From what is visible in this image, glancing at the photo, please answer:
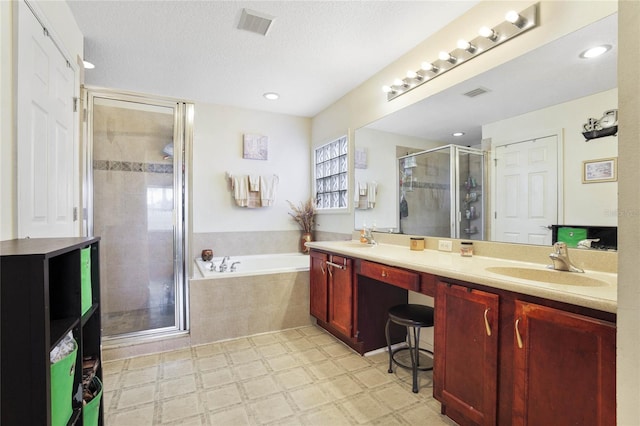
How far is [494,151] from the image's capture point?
77.2 inches

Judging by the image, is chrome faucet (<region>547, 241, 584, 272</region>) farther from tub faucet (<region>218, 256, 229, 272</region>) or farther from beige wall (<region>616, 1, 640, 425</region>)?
tub faucet (<region>218, 256, 229, 272</region>)

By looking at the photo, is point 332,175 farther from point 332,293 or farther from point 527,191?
point 527,191

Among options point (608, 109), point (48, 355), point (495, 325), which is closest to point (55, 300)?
point (48, 355)

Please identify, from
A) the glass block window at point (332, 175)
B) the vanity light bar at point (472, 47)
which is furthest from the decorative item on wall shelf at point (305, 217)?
the vanity light bar at point (472, 47)

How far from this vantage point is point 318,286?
2.95 m

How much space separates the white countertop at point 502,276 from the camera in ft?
3.44

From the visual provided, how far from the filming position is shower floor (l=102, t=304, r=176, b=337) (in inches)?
108

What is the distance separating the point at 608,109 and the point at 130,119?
139 inches

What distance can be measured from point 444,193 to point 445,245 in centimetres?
40

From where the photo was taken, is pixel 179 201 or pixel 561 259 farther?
pixel 179 201

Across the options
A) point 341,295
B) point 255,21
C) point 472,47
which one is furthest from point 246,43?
point 341,295

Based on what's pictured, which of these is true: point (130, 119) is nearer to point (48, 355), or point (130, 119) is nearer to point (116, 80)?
point (116, 80)

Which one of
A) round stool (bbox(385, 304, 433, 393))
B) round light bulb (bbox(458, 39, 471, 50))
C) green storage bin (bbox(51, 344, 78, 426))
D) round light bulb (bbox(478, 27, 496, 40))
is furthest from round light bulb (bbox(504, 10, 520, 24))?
green storage bin (bbox(51, 344, 78, 426))

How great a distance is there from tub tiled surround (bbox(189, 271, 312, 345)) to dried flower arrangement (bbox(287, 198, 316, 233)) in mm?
1042
